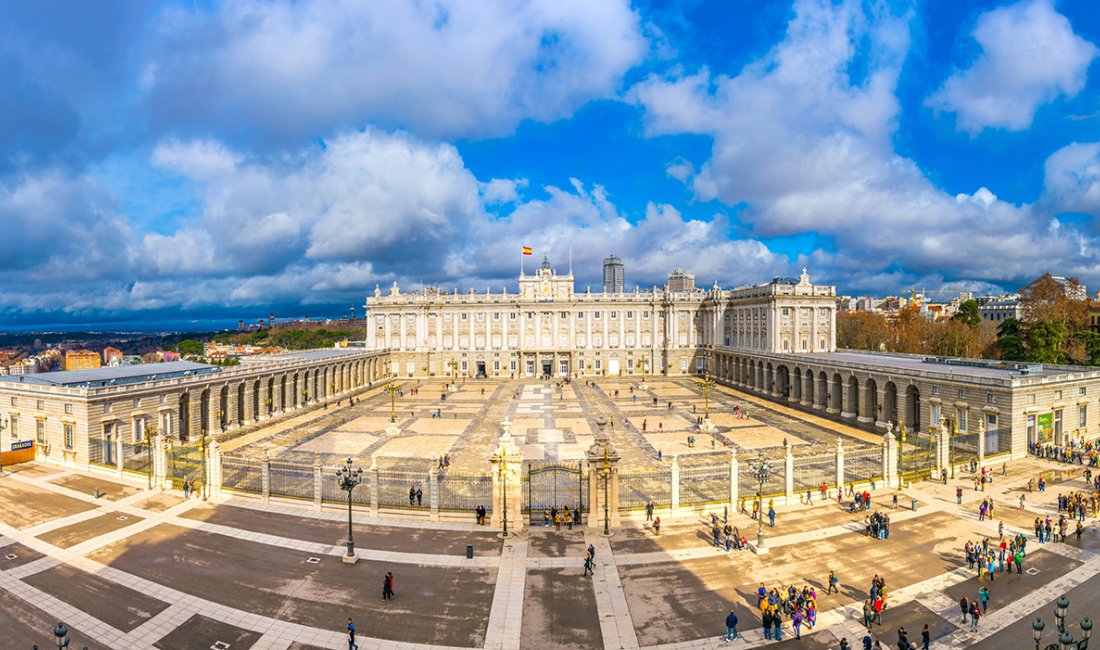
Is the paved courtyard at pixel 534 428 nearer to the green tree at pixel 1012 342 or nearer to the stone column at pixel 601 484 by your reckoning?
the stone column at pixel 601 484

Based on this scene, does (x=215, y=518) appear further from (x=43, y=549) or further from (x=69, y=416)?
(x=69, y=416)

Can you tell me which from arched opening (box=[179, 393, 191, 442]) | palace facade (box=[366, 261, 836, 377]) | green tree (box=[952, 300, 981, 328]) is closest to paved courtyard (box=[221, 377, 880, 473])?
arched opening (box=[179, 393, 191, 442])

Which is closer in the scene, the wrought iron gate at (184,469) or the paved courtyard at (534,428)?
the wrought iron gate at (184,469)

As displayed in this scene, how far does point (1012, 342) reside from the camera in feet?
216

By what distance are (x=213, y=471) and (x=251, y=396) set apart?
96.1 ft

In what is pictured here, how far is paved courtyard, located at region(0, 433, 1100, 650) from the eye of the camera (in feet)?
57.9

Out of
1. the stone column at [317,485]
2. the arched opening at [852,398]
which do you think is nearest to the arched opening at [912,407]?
the arched opening at [852,398]

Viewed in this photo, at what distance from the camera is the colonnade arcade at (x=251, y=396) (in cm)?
4778

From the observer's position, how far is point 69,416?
38281 mm

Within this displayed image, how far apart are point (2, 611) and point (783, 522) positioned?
31.0m

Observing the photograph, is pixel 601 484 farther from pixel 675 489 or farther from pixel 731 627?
pixel 731 627

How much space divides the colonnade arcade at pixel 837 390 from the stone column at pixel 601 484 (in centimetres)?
3392

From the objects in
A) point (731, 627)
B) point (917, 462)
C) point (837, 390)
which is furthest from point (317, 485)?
point (837, 390)

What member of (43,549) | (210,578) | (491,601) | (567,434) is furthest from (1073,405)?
(43,549)
